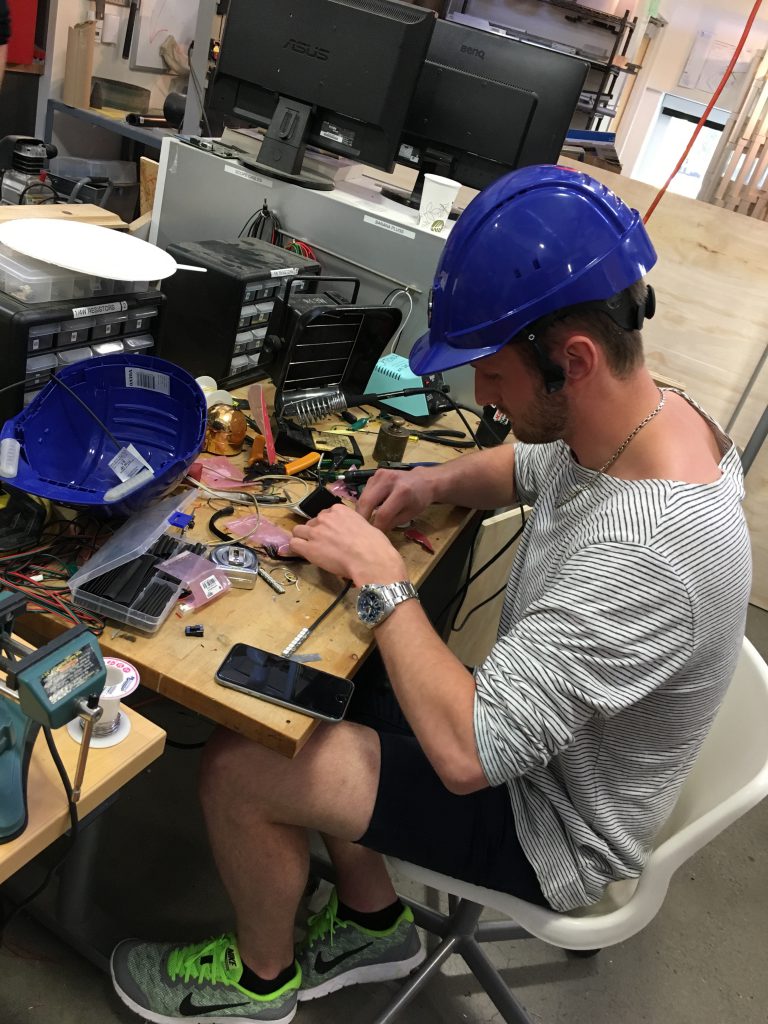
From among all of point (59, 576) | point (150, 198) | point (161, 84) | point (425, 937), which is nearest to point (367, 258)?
point (150, 198)

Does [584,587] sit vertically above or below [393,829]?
above

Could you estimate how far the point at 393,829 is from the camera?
1.13m

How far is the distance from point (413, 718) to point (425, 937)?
87cm

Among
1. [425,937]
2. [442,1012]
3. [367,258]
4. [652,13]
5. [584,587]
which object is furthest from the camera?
[652,13]

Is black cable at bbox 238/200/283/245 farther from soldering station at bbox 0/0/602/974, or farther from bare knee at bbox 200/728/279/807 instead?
bare knee at bbox 200/728/279/807

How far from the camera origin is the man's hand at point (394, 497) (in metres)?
1.33

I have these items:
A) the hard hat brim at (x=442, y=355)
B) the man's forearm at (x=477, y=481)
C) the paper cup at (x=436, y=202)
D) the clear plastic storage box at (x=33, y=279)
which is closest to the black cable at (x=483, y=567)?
the man's forearm at (x=477, y=481)

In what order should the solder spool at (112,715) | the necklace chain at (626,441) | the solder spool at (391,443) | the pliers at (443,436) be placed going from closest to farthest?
the solder spool at (112,715) → the necklace chain at (626,441) → the solder spool at (391,443) → the pliers at (443,436)

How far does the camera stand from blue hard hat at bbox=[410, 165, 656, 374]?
0.95 m

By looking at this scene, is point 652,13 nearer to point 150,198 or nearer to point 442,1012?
point 150,198

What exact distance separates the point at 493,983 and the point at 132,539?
3.47 ft

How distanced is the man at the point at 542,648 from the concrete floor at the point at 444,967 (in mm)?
178

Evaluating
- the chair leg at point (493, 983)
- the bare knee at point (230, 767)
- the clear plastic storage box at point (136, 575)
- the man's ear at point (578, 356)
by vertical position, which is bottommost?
the chair leg at point (493, 983)

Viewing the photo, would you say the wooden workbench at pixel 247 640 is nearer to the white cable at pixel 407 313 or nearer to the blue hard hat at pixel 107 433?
the blue hard hat at pixel 107 433
